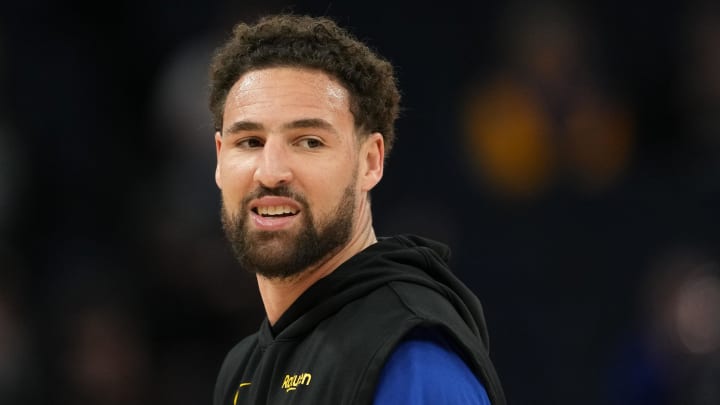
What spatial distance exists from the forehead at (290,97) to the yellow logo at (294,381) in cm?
70

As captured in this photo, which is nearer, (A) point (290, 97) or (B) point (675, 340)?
(A) point (290, 97)

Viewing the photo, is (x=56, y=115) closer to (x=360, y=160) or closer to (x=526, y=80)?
(x=526, y=80)

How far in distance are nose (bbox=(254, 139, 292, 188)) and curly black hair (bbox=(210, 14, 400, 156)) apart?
0.85 ft

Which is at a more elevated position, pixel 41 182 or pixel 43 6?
pixel 43 6

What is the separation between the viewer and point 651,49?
745cm

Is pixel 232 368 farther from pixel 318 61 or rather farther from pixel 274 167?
pixel 318 61

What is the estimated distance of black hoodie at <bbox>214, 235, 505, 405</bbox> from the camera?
271 cm

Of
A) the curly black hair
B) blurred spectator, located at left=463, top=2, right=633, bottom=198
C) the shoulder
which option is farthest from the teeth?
blurred spectator, located at left=463, top=2, right=633, bottom=198

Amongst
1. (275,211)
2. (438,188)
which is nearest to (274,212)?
(275,211)

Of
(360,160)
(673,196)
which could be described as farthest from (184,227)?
(360,160)

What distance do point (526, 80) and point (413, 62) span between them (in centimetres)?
77

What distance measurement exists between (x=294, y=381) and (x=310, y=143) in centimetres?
65

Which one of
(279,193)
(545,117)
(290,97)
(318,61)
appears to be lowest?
(279,193)

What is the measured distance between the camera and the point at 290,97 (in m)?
3.07
